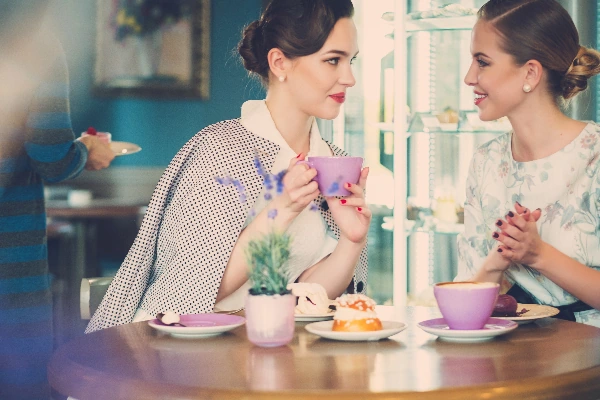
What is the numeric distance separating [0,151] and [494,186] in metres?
1.39

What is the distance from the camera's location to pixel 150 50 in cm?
686

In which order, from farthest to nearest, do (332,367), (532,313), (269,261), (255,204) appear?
1. (255,204)
2. (532,313)
3. (269,261)
4. (332,367)

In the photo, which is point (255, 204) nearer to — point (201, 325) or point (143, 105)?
point (201, 325)

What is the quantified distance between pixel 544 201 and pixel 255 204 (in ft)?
2.55

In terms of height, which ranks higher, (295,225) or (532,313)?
(295,225)

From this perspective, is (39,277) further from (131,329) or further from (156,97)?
(156,97)

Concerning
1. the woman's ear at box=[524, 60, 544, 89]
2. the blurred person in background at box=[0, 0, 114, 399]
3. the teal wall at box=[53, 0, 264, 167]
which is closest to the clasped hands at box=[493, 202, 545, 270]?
the woman's ear at box=[524, 60, 544, 89]

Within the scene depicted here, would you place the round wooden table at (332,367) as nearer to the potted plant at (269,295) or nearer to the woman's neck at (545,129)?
the potted plant at (269,295)

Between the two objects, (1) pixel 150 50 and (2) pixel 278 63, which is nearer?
(2) pixel 278 63

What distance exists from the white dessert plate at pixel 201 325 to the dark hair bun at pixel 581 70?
1197 millimetres

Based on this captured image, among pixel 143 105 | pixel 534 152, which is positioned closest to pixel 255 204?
pixel 534 152

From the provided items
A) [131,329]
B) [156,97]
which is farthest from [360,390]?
[156,97]

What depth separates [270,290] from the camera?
4.80ft

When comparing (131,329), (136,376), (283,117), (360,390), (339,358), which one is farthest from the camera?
(283,117)
